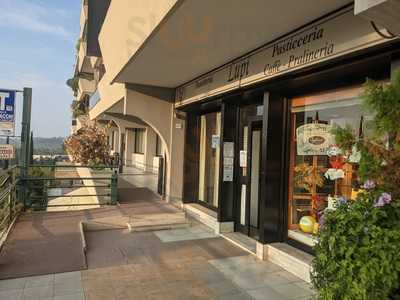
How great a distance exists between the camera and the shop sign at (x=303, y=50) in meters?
3.59

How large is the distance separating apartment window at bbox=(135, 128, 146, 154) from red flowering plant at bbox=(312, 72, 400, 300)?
1888cm

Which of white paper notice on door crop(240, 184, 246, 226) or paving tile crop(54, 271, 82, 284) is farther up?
white paper notice on door crop(240, 184, 246, 226)

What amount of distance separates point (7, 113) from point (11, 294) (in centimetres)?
426

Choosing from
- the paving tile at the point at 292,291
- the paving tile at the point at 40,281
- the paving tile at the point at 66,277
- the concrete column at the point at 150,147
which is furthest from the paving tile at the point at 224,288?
the concrete column at the point at 150,147

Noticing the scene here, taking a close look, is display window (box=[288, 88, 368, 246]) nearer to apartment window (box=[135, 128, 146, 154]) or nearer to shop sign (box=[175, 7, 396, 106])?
shop sign (box=[175, 7, 396, 106])

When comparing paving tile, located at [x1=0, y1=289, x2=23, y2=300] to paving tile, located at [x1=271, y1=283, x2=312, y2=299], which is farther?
paving tile, located at [x1=271, y1=283, x2=312, y2=299]

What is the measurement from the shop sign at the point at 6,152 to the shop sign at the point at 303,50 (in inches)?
169

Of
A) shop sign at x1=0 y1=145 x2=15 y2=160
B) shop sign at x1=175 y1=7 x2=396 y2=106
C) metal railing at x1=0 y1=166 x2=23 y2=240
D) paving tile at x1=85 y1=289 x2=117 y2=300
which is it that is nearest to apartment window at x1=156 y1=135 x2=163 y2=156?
metal railing at x1=0 y1=166 x2=23 y2=240

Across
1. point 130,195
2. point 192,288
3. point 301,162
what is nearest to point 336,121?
point 301,162

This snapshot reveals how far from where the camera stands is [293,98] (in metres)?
5.32

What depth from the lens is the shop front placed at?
3.85 metres

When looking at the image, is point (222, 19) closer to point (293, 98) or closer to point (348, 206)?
point (293, 98)

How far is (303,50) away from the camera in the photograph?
172 inches

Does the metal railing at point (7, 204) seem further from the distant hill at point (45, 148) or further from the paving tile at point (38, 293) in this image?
the distant hill at point (45, 148)
